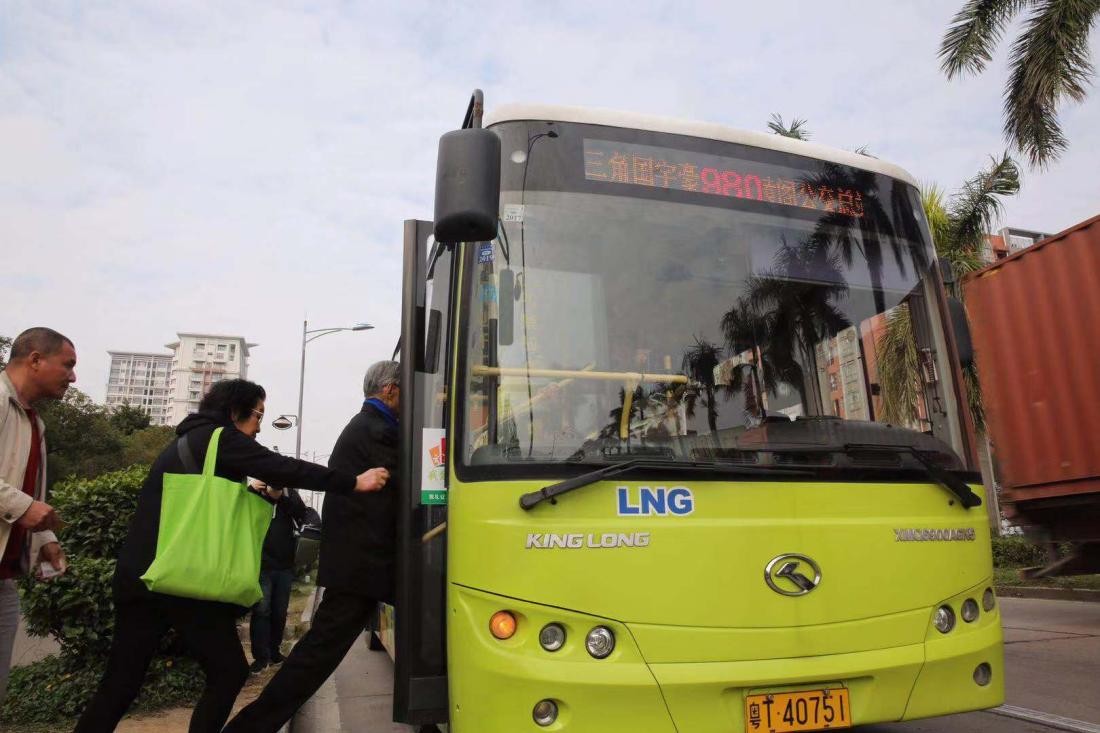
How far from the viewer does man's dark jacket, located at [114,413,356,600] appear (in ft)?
11.5

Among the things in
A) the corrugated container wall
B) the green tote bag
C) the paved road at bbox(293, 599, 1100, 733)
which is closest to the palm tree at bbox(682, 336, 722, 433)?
the green tote bag

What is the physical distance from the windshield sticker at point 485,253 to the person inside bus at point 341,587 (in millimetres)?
1071

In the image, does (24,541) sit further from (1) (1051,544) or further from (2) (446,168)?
(1) (1051,544)

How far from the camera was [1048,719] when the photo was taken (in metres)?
4.71

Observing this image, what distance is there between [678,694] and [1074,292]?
5.66 meters

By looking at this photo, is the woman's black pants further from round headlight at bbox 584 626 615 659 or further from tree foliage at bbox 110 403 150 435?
tree foliage at bbox 110 403 150 435

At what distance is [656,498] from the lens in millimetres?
3137

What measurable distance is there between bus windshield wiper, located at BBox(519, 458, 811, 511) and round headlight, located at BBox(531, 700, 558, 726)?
0.68m

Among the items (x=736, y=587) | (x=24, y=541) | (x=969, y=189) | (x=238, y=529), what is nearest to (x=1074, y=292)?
(x=736, y=587)

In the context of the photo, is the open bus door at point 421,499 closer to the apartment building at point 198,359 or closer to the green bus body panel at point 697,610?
the green bus body panel at point 697,610

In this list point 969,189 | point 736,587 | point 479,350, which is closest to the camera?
point 736,587

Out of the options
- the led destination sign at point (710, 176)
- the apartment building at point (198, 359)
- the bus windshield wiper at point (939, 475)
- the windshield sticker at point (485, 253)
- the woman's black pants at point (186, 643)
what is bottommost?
the woman's black pants at point (186, 643)

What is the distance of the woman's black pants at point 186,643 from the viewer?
3.37 meters

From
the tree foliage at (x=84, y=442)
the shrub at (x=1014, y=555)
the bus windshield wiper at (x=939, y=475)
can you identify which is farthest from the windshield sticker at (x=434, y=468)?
the tree foliage at (x=84, y=442)
